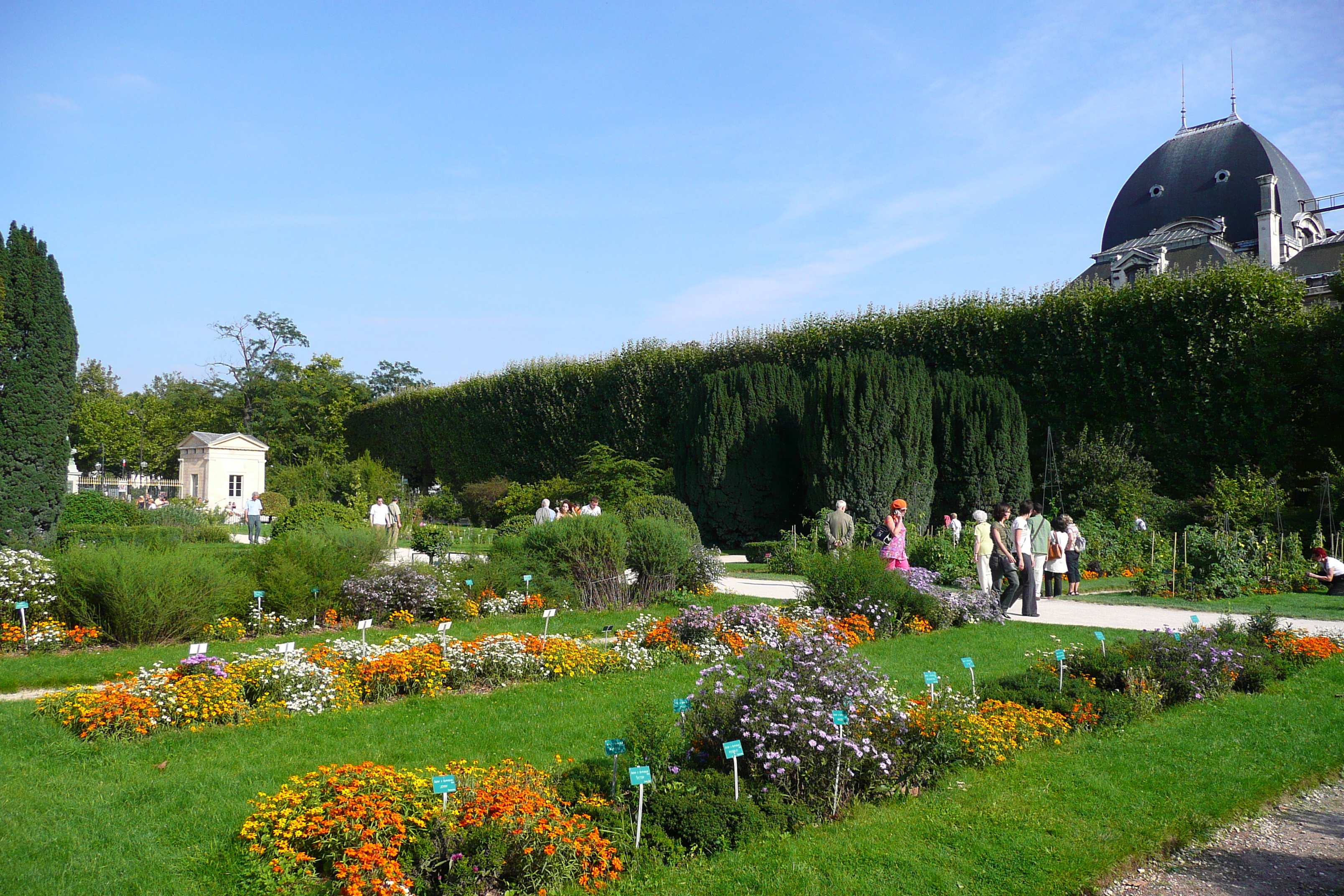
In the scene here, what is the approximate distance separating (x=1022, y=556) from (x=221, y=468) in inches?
1333

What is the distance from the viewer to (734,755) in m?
3.95

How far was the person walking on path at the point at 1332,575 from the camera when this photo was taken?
12820mm

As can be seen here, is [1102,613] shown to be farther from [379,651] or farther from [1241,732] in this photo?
[379,651]

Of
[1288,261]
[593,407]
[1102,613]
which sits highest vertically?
[1288,261]

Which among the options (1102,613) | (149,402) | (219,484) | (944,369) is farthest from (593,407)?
(149,402)

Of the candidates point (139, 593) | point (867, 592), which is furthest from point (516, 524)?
point (867, 592)

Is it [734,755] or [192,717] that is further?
[192,717]

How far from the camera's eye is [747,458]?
66.9 ft

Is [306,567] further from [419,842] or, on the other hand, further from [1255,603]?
[1255,603]

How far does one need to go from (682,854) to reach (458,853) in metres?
0.96

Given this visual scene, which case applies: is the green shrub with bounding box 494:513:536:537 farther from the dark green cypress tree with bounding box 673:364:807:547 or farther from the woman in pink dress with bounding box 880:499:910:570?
the woman in pink dress with bounding box 880:499:910:570

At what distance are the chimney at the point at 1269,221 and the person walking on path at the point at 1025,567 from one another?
31266mm

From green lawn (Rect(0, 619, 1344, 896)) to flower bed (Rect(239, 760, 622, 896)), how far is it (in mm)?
235

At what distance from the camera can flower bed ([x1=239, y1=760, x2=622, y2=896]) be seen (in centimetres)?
331
